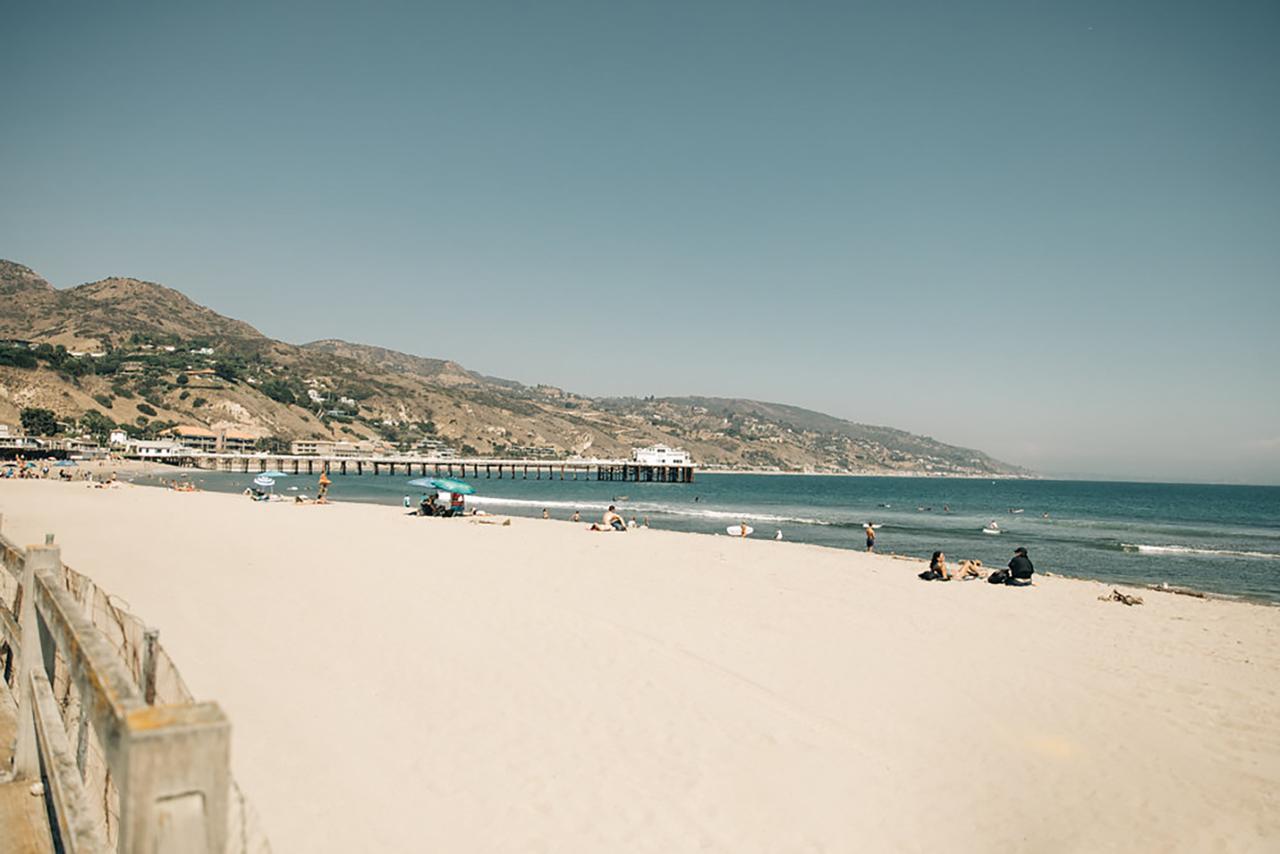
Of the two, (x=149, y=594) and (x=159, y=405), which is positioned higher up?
(x=159, y=405)

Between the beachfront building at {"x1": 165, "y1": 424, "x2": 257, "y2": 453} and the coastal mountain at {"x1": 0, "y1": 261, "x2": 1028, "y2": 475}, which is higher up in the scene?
the coastal mountain at {"x1": 0, "y1": 261, "x2": 1028, "y2": 475}

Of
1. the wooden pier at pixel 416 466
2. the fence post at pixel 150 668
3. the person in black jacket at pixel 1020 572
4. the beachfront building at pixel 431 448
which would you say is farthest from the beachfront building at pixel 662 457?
the fence post at pixel 150 668

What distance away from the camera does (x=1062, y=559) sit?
31.1m

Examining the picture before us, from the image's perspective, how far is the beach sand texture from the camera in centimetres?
576

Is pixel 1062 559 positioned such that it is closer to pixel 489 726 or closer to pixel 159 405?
pixel 489 726

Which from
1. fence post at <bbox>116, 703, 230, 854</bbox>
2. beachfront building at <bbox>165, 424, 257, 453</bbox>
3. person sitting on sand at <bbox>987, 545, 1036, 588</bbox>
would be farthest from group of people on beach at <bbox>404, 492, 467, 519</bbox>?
beachfront building at <bbox>165, 424, 257, 453</bbox>

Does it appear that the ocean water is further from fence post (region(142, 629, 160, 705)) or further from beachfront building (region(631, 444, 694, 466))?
beachfront building (region(631, 444, 694, 466))

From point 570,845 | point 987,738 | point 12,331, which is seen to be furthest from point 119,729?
point 12,331

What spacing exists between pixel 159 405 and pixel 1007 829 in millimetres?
141084

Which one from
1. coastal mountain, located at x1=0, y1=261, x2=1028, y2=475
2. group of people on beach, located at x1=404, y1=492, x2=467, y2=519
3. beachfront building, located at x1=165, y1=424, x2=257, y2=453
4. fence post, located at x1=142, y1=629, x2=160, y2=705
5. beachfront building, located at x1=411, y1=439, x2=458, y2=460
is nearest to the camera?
fence post, located at x1=142, y1=629, x2=160, y2=705

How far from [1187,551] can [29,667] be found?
139 ft

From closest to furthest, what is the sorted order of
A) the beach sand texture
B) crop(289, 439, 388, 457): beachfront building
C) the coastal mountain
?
the beach sand texture → the coastal mountain → crop(289, 439, 388, 457): beachfront building

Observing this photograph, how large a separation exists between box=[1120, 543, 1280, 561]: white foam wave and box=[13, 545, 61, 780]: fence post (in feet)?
132

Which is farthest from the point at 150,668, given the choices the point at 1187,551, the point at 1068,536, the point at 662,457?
the point at 662,457
